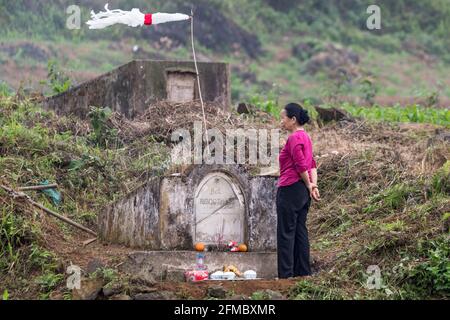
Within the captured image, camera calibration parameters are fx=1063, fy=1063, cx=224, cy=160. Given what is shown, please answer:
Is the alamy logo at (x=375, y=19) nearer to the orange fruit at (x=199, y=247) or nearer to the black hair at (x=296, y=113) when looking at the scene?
the black hair at (x=296, y=113)

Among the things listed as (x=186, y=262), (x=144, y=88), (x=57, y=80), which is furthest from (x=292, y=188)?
(x=57, y=80)

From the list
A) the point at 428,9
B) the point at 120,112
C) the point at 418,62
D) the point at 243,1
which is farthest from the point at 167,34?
the point at 120,112

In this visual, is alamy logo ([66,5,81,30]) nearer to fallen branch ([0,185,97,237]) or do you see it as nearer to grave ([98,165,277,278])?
fallen branch ([0,185,97,237])

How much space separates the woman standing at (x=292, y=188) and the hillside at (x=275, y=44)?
37.0 ft

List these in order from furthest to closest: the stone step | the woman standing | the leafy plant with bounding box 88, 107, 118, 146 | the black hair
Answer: the leafy plant with bounding box 88, 107, 118, 146
the black hair
the woman standing
the stone step

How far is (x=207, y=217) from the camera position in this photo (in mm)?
9961

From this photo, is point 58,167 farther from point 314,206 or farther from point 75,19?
point 75,19

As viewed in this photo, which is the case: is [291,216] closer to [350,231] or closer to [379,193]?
[350,231]

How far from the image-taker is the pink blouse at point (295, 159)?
9.46m

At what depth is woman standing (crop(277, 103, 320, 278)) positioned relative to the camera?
9.51 m

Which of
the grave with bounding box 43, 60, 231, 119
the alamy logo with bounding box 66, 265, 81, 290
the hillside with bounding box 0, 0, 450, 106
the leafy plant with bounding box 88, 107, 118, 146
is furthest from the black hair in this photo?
the hillside with bounding box 0, 0, 450, 106

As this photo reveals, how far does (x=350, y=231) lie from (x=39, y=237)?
3.43 metres

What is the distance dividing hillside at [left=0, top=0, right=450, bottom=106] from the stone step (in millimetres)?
11190

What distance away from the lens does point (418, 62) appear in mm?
32125
